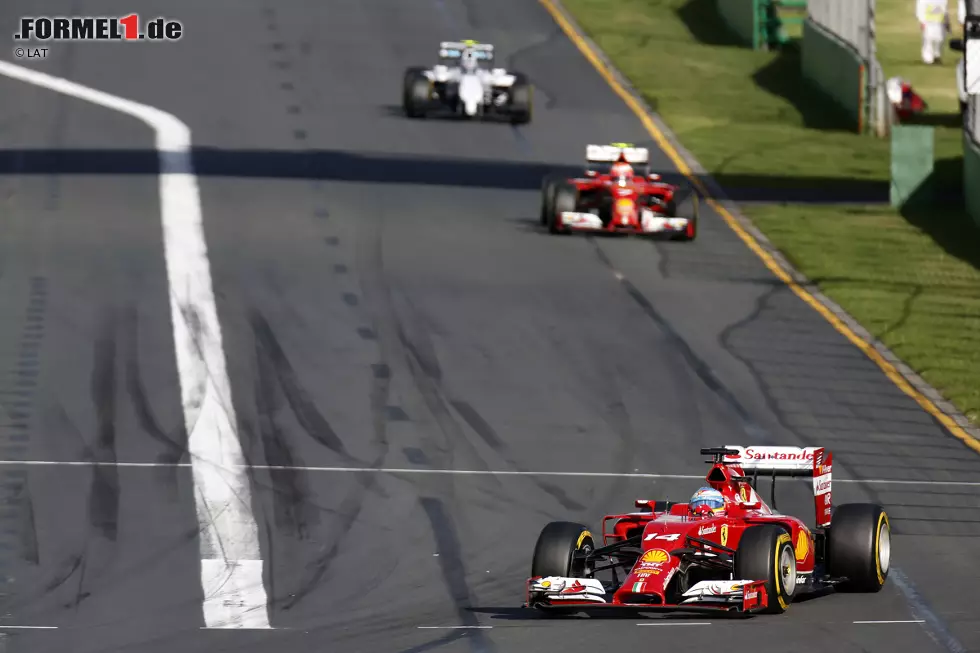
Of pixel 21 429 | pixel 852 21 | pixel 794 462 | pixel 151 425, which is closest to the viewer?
pixel 794 462

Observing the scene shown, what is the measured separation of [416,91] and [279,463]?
20.2 metres

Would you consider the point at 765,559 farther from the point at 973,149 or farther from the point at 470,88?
the point at 470,88

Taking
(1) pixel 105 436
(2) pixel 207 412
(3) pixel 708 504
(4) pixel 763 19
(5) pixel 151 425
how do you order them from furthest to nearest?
1. (4) pixel 763 19
2. (2) pixel 207 412
3. (5) pixel 151 425
4. (1) pixel 105 436
5. (3) pixel 708 504

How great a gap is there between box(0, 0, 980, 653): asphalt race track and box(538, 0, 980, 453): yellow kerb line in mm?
271

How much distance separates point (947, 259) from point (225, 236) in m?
11.8

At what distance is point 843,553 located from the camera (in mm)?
16141

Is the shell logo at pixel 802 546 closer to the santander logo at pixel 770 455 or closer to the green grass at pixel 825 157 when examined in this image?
the santander logo at pixel 770 455

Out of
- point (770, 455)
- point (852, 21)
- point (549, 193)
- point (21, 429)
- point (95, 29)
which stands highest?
point (95, 29)

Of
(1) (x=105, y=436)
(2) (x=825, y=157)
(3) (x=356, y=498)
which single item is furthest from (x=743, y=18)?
(3) (x=356, y=498)

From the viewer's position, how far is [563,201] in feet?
103

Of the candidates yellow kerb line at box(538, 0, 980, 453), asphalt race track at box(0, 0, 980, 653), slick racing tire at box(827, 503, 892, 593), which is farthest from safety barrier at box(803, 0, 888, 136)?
slick racing tire at box(827, 503, 892, 593)

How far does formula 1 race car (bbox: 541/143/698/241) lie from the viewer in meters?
31.2

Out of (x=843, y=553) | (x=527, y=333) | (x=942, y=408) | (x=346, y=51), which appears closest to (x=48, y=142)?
(x=346, y=51)

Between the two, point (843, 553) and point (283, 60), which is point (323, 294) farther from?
point (283, 60)
